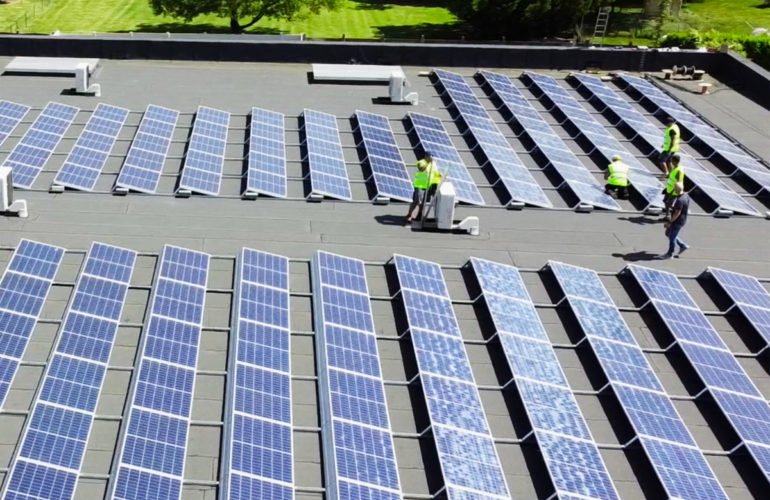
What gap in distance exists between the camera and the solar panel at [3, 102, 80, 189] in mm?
22131

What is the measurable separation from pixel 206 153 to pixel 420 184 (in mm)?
6732

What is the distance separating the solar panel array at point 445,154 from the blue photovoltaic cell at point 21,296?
373 inches

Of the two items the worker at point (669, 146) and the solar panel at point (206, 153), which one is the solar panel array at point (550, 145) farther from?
the solar panel at point (206, 153)

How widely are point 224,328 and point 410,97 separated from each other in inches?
607

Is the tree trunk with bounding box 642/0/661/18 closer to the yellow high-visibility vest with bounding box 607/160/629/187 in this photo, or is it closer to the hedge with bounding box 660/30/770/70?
the hedge with bounding box 660/30/770/70

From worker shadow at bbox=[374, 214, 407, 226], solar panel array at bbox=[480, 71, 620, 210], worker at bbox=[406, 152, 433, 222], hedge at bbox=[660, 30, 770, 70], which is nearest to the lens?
worker at bbox=[406, 152, 433, 222]

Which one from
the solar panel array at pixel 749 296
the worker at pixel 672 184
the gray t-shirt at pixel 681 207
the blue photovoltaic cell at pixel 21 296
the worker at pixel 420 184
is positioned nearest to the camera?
the blue photovoltaic cell at pixel 21 296

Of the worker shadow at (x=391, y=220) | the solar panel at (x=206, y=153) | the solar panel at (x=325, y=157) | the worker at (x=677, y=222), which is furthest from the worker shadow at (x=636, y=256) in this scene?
the solar panel at (x=206, y=153)

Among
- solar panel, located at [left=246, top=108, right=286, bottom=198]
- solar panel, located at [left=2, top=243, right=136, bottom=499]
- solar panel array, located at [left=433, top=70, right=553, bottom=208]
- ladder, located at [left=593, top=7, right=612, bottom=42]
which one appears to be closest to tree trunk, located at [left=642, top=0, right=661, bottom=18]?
ladder, located at [left=593, top=7, right=612, bottom=42]

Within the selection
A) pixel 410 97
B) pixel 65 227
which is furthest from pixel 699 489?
pixel 410 97

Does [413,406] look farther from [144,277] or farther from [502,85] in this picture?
→ [502,85]

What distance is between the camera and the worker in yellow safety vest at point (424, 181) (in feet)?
66.5

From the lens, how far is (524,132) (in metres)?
27.0

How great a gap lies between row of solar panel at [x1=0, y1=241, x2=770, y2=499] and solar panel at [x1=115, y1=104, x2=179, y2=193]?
13.8 ft
